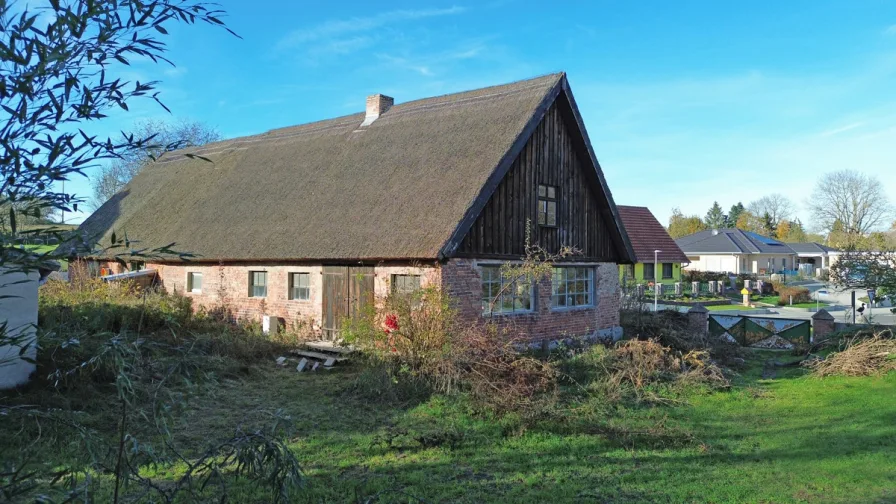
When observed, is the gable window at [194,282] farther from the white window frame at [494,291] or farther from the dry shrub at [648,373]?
the dry shrub at [648,373]

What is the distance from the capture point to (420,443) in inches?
330

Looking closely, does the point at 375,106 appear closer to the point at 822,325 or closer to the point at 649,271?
the point at 822,325

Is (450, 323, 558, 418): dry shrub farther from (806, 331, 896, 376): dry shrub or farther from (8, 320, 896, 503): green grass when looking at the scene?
(806, 331, 896, 376): dry shrub

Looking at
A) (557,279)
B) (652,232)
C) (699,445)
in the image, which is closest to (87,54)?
(699,445)

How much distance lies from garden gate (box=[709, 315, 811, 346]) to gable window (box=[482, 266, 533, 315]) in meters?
6.78

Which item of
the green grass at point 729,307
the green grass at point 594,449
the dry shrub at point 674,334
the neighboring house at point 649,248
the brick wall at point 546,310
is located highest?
the neighboring house at point 649,248

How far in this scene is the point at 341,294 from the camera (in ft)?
51.5

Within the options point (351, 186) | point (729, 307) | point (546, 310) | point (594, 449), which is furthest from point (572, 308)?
point (729, 307)

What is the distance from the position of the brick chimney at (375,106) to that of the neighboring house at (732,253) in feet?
141

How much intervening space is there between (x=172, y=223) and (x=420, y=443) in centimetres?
1637

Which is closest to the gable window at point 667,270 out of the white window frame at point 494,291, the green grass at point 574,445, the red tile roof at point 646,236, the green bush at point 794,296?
the red tile roof at point 646,236

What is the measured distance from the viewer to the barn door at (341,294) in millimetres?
15203

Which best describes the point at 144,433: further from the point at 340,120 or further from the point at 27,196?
the point at 340,120

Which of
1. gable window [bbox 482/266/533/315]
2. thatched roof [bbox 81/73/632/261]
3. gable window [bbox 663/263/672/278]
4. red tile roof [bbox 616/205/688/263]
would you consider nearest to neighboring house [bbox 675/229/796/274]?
gable window [bbox 663/263/672/278]
